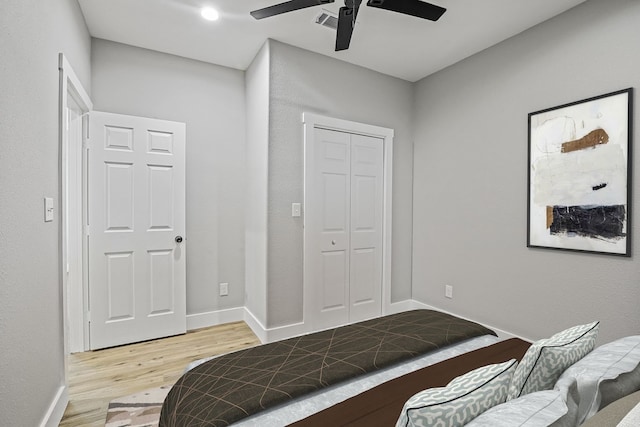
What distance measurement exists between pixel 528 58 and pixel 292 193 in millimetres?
2327

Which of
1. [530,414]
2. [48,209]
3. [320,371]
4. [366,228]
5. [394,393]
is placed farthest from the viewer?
[366,228]

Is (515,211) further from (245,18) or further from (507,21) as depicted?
(245,18)

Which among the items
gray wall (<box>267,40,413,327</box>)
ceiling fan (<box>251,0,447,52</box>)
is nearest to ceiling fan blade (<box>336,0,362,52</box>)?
ceiling fan (<box>251,0,447,52</box>)

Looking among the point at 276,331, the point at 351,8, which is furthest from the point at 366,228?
the point at 351,8

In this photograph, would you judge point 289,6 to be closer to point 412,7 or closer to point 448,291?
point 412,7

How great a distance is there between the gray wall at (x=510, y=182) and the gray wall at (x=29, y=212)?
328cm

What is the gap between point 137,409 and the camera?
1.92 meters

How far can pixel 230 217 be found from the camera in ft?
11.0

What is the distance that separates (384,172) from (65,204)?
2.85 m

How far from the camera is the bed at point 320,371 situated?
41.3 inches

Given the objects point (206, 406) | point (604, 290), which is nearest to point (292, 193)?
point (206, 406)

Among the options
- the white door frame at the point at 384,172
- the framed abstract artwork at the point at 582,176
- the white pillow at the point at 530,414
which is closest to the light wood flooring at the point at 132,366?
the white door frame at the point at 384,172

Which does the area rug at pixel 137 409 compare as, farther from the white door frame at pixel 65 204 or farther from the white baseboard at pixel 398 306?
the white baseboard at pixel 398 306

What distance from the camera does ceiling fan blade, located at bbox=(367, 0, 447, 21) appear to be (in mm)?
1845
